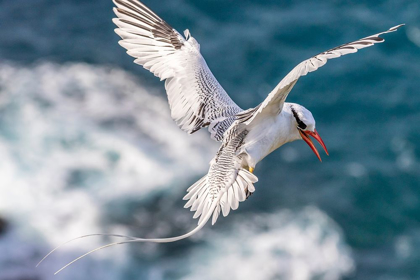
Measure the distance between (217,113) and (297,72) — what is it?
254cm

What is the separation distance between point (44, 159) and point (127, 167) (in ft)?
9.36

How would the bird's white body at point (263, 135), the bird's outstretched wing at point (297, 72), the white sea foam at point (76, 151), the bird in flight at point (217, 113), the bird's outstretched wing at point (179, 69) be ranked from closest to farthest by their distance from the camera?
1. the bird's outstretched wing at point (297, 72)
2. the bird in flight at point (217, 113)
3. the bird's white body at point (263, 135)
4. the bird's outstretched wing at point (179, 69)
5. the white sea foam at point (76, 151)

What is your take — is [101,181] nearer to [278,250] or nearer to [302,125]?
[278,250]

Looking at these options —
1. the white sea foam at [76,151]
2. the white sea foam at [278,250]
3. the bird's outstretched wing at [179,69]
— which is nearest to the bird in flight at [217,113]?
the bird's outstretched wing at [179,69]

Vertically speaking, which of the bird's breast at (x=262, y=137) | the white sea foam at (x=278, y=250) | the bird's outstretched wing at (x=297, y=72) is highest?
the bird's outstretched wing at (x=297, y=72)

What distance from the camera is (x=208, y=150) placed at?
2280cm

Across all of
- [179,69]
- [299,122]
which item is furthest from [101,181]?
[299,122]

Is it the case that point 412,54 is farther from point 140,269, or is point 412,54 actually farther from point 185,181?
point 140,269

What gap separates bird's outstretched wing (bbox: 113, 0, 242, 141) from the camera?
9891 millimetres

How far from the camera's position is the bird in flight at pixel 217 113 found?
833 cm

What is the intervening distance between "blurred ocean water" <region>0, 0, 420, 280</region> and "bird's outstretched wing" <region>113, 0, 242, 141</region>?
10388 mm

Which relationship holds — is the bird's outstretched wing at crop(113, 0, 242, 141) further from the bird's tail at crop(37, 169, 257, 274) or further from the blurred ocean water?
the blurred ocean water

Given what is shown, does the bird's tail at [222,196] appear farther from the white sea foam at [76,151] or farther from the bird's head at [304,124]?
the white sea foam at [76,151]

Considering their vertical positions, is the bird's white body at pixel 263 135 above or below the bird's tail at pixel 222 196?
above
